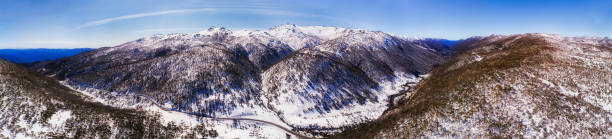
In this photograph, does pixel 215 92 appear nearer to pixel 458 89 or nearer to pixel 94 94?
pixel 94 94

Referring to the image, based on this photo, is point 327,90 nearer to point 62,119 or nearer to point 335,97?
point 335,97

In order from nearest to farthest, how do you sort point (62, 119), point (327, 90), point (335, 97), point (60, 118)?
point (62, 119) < point (60, 118) < point (335, 97) < point (327, 90)

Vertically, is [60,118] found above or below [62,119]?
above

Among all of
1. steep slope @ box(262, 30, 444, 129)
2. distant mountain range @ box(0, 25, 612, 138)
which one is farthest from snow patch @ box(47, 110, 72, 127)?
steep slope @ box(262, 30, 444, 129)

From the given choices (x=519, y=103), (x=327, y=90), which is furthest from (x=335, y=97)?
(x=519, y=103)

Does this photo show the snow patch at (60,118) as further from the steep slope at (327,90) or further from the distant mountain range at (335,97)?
the steep slope at (327,90)

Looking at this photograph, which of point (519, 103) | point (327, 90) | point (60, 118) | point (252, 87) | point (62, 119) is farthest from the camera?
point (252, 87)

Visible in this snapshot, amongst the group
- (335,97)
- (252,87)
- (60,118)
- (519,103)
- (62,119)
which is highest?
(519,103)
